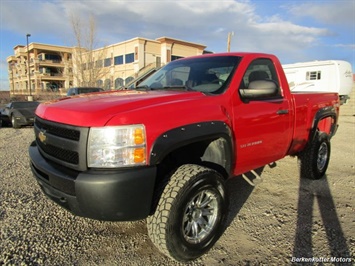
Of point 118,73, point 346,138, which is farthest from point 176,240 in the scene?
point 118,73

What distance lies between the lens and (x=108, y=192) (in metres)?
2.09

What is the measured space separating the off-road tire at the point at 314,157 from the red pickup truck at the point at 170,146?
A: 110 centimetres

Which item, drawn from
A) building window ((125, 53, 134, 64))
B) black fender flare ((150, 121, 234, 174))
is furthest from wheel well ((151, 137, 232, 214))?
building window ((125, 53, 134, 64))

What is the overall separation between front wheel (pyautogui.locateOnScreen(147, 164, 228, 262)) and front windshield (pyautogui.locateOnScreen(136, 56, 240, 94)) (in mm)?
982

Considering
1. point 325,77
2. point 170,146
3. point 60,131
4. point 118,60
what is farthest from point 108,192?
point 118,60

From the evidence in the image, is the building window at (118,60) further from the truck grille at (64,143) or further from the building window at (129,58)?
the truck grille at (64,143)

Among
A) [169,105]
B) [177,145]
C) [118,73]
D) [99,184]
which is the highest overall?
[118,73]

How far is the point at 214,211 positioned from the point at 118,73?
142ft

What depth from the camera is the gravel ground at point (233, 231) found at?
2.63m

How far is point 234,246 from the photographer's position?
2836 millimetres

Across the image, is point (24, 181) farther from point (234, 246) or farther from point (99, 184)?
point (234, 246)

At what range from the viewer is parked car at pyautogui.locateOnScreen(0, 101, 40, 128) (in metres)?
12.0

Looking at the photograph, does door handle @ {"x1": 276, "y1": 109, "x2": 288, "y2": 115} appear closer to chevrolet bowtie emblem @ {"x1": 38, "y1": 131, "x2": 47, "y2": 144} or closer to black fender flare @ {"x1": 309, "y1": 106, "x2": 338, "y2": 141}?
black fender flare @ {"x1": 309, "y1": 106, "x2": 338, "y2": 141}

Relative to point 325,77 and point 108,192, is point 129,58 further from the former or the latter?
point 108,192
